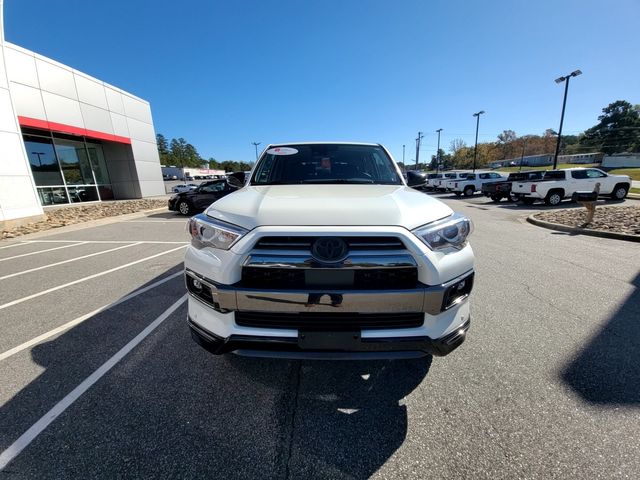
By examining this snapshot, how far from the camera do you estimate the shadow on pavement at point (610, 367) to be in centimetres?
216

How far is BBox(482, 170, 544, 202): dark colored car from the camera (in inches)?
627

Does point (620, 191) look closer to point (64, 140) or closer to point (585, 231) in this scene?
point (585, 231)

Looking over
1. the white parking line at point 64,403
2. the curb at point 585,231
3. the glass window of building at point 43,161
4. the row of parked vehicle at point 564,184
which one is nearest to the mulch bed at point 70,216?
the glass window of building at point 43,161

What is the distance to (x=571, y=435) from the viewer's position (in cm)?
183

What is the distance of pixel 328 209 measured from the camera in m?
1.95

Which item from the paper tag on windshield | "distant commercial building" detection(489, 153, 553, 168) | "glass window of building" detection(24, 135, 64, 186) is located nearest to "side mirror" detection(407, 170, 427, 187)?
the paper tag on windshield

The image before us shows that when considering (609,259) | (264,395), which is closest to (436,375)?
(264,395)

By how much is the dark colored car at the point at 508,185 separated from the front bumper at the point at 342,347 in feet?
58.0

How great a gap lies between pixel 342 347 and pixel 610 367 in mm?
2398

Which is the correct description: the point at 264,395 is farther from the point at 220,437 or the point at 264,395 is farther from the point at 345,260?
the point at 345,260

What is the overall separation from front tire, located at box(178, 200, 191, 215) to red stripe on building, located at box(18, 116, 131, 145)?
775cm

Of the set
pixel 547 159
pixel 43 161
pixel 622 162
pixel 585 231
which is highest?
pixel 43 161

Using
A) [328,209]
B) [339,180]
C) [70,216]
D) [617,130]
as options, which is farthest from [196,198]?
[617,130]

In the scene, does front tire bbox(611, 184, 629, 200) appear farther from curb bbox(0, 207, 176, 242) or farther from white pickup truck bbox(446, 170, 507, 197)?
curb bbox(0, 207, 176, 242)
